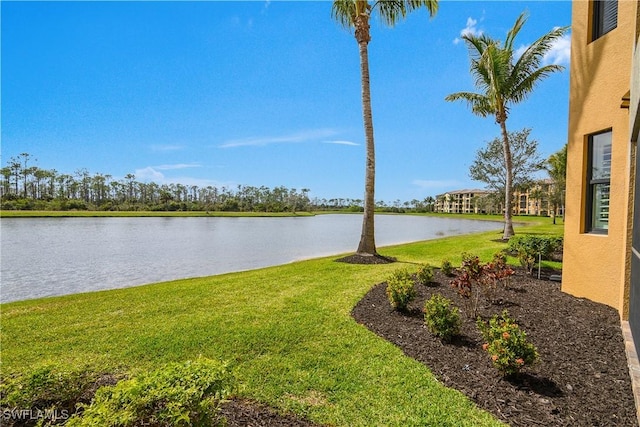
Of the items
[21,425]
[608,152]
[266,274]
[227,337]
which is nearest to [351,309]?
[227,337]

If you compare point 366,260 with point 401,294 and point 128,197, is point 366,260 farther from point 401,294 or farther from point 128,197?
point 128,197

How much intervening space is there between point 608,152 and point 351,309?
4793 millimetres

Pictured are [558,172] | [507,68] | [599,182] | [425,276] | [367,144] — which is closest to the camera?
[599,182]

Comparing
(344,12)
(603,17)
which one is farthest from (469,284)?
(344,12)

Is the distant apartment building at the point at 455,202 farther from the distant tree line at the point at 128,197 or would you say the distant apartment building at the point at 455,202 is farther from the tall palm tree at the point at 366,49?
the tall palm tree at the point at 366,49

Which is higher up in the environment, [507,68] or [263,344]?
[507,68]

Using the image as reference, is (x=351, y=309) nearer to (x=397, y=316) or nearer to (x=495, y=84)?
(x=397, y=316)

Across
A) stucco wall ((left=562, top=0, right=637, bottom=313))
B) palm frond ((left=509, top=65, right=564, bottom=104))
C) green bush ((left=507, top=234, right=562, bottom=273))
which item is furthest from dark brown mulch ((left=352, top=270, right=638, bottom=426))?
palm frond ((left=509, top=65, right=564, bottom=104))

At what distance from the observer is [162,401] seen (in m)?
1.99

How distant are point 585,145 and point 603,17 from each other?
209cm

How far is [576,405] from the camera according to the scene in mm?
2920

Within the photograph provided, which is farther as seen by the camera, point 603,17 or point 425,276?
point 425,276

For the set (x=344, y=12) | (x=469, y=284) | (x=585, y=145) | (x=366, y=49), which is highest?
(x=344, y=12)

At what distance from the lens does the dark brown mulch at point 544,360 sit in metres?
2.87
